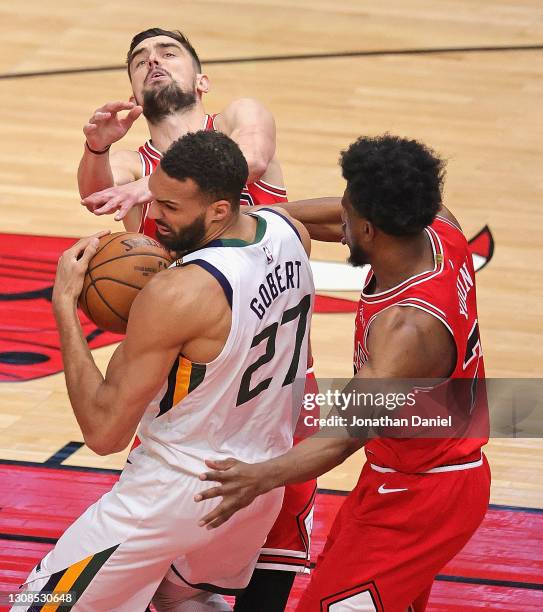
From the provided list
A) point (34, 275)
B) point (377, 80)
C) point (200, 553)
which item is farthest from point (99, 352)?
point (377, 80)

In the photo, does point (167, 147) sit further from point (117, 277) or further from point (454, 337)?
point (454, 337)

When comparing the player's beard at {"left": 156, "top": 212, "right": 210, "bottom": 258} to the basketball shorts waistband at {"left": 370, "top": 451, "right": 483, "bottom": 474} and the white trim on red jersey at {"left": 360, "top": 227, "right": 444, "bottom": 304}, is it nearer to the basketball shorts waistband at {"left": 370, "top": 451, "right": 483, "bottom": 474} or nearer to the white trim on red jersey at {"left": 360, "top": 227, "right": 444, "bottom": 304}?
the white trim on red jersey at {"left": 360, "top": 227, "right": 444, "bottom": 304}

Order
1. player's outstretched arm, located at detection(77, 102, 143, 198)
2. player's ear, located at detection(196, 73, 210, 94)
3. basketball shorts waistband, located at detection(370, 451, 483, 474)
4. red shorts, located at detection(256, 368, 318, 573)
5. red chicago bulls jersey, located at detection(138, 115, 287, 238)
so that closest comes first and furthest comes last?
basketball shorts waistband, located at detection(370, 451, 483, 474)
red shorts, located at detection(256, 368, 318, 573)
player's outstretched arm, located at detection(77, 102, 143, 198)
red chicago bulls jersey, located at detection(138, 115, 287, 238)
player's ear, located at detection(196, 73, 210, 94)

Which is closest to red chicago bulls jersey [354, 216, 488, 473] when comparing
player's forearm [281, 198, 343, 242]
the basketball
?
player's forearm [281, 198, 343, 242]

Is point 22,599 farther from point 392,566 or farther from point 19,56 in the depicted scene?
point 19,56

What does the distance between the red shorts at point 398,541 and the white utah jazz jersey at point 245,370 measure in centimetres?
38

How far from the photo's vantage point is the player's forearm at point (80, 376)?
143 inches

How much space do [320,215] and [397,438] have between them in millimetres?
964

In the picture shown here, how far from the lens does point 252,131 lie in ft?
16.7

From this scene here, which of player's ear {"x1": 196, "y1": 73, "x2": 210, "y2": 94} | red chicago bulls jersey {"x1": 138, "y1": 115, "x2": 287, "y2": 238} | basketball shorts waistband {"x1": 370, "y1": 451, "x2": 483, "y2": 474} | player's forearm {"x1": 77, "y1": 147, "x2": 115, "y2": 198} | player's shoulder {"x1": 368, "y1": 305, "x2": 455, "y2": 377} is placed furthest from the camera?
player's ear {"x1": 196, "y1": 73, "x2": 210, "y2": 94}

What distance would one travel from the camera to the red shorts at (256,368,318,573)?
4438mm

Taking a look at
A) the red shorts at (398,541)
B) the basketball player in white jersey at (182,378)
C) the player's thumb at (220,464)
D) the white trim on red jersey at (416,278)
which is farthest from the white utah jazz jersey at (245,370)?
the red shorts at (398,541)

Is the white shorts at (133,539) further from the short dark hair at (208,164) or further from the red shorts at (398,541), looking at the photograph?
the short dark hair at (208,164)

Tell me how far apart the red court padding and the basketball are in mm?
1582
